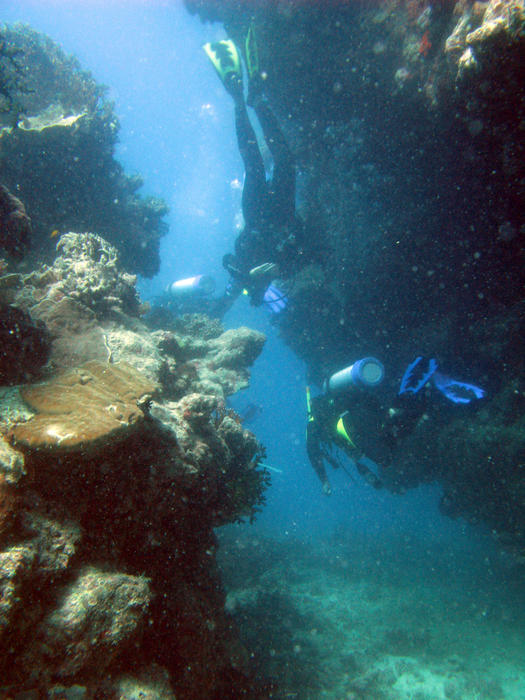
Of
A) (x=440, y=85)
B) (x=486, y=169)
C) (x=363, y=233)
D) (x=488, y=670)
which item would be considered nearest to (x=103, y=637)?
(x=486, y=169)

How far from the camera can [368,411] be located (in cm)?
788

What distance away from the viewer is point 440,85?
6.16 metres

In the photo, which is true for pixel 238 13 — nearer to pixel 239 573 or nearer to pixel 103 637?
pixel 103 637

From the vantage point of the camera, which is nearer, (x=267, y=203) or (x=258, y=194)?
(x=258, y=194)

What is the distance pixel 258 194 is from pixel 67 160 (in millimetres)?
5374

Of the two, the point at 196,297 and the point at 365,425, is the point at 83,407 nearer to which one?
the point at 365,425

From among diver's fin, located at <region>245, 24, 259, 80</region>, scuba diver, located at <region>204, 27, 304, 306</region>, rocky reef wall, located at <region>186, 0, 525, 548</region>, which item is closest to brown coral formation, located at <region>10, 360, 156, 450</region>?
rocky reef wall, located at <region>186, 0, 525, 548</region>

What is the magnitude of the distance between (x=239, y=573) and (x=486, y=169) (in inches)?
516

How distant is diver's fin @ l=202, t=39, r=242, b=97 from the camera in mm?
10305

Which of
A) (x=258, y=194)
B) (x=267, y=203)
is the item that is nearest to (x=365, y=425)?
(x=267, y=203)

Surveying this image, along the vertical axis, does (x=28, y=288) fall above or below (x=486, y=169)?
below

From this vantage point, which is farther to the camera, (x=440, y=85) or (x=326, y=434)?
(x=326, y=434)

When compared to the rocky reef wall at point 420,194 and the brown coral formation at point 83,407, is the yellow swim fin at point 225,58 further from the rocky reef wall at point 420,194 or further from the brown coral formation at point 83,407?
the brown coral formation at point 83,407

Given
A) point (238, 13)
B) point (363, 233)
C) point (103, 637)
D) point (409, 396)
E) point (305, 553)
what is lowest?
point (103, 637)
